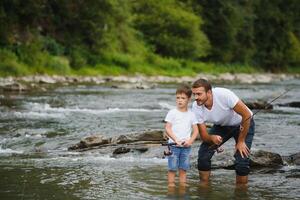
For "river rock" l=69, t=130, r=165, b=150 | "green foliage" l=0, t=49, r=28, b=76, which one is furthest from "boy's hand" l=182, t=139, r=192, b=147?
"green foliage" l=0, t=49, r=28, b=76

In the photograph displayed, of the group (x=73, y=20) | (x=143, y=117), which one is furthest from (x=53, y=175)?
(x=73, y=20)

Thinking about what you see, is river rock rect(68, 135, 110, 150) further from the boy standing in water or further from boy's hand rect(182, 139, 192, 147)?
boy's hand rect(182, 139, 192, 147)

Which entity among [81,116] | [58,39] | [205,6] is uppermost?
[205,6]

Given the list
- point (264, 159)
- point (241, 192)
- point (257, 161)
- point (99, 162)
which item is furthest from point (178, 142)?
point (99, 162)

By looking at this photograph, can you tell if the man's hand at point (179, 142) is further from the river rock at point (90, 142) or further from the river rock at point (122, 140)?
the river rock at point (90, 142)

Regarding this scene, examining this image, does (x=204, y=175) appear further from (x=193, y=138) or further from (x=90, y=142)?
(x=90, y=142)

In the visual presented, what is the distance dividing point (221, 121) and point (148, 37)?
57237mm

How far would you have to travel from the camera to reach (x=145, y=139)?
43.9ft

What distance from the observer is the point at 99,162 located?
37.0 ft

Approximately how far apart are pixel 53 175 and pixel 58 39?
136 feet

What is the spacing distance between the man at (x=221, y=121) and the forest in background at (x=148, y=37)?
98.3 ft

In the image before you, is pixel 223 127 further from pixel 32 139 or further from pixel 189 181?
pixel 32 139

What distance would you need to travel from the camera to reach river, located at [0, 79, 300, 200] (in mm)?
8594

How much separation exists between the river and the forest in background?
767 inches
